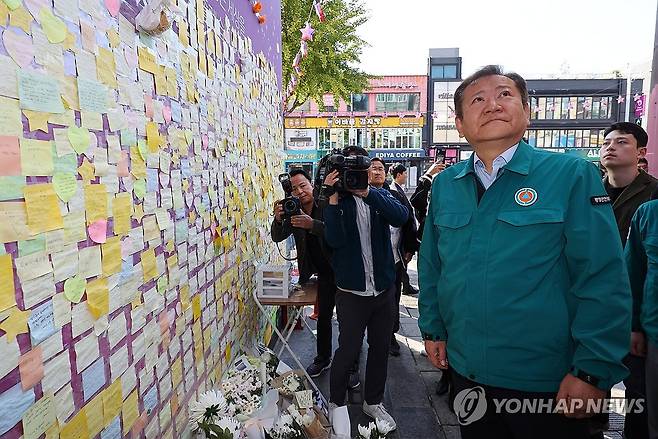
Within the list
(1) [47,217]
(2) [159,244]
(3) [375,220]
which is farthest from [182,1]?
Result: (3) [375,220]

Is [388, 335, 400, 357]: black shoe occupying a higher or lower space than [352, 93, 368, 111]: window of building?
lower

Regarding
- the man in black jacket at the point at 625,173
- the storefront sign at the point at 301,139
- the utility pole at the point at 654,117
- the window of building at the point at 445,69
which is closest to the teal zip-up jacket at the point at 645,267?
the man in black jacket at the point at 625,173

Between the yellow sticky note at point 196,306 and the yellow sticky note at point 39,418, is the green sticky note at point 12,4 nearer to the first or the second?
the yellow sticky note at point 39,418

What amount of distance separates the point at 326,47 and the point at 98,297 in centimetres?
764

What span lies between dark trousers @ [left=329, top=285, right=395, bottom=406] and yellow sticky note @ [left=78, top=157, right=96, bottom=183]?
170 cm

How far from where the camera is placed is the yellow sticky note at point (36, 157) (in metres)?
0.92

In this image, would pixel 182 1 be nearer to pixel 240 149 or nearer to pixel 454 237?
pixel 240 149

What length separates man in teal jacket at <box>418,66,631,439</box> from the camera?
1.32 meters

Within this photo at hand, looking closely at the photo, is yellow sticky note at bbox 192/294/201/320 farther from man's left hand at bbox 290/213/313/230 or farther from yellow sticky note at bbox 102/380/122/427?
man's left hand at bbox 290/213/313/230

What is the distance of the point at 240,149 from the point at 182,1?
1.20 m

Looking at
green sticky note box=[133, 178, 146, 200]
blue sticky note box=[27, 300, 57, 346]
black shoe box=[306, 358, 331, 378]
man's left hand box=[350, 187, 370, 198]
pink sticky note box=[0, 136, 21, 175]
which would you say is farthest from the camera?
black shoe box=[306, 358, 331, 378]

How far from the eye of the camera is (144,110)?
1.49 meters

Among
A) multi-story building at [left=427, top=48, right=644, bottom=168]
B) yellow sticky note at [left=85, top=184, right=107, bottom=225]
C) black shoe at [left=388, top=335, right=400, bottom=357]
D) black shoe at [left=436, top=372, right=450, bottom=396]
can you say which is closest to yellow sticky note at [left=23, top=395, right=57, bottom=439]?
yellow sticky note at [left=85, top=184, right=107, bottom=225]

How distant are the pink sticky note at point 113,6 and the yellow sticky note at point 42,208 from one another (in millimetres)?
622
